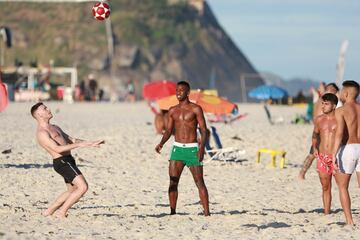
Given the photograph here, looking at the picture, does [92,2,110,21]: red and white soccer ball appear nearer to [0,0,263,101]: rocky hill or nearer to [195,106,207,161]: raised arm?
[195,106,207,161]: raised arm

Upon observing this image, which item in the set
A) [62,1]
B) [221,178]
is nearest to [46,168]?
[221,178]

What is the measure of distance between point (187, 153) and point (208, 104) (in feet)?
29.8

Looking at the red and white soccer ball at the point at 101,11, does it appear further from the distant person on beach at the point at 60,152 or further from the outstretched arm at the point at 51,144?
the outstretched arm at the point at 51,144

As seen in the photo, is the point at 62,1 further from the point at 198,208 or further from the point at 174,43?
the point at 198,208

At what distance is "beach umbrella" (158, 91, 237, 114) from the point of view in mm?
19234

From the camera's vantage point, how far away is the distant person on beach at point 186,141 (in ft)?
34.2

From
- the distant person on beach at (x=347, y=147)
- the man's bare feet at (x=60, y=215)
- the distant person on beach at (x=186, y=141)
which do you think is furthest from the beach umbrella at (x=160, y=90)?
the distant person on beach at (x=347, y=147)

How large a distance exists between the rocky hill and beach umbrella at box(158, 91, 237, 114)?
260 feet

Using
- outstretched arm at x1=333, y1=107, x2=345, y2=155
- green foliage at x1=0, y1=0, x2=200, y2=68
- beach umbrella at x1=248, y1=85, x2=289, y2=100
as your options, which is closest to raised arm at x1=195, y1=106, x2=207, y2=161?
outstretched arm at x1=333, y1=107, x2=345, y2=155

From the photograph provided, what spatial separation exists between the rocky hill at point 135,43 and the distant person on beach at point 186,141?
8822cm

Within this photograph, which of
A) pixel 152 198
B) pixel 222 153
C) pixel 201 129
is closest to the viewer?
pixel 201 129

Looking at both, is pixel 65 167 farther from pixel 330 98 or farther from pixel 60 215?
pixel 330 98

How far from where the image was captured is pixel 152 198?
12.5 m

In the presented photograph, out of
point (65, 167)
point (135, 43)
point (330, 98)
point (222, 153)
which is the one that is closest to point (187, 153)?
point (65, 167)
